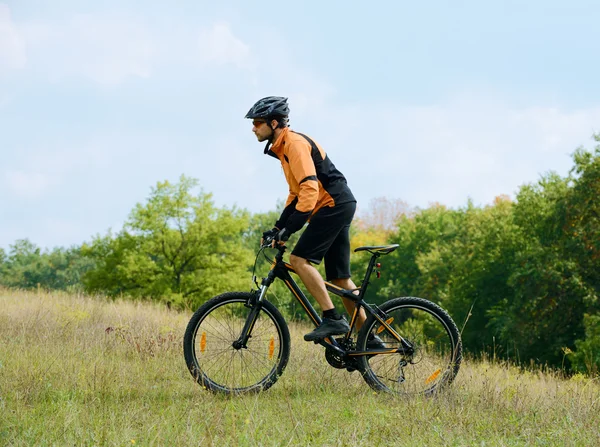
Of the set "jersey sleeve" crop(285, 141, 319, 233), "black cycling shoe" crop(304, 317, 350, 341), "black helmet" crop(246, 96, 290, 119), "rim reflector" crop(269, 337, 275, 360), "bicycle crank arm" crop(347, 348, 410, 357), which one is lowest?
"rim reflector" crop(269, 337, 275, 360)

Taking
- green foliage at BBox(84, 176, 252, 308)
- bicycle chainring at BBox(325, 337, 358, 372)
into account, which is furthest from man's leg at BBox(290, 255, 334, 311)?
green foliage at BBox(84, 176, 252, 308)

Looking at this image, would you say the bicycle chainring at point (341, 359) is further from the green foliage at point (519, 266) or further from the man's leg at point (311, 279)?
the green foliage at point (519, 266)

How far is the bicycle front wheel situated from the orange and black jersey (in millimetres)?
786

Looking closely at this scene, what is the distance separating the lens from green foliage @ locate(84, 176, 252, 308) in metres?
35.7

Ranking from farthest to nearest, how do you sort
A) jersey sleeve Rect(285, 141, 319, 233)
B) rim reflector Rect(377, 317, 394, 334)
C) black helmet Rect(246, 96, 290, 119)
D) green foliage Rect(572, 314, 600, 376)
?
green foliage Rect(572, 314, 600, 376)
rim reflector Rect(377, 317, 394, 334)
black helmet Rect(246, 96, 290, 119)
jersey sleeve Rect(285, 141, 319, 233)

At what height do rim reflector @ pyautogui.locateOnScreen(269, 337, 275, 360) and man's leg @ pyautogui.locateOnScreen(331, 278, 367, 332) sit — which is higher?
man's leg @ pyautogui.locateOnScreen(331, 278, 367, 332)

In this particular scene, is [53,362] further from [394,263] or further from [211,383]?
[394,263]

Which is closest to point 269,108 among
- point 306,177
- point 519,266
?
point 306,177

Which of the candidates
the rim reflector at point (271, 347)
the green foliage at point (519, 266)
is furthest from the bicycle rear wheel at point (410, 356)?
the green foliage at point (519, 266)

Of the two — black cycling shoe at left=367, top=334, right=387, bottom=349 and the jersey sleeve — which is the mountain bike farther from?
the jersey sleeve

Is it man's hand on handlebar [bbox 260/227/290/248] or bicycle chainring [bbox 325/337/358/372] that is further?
bicycle chainring [bbox 325/337/358/372]

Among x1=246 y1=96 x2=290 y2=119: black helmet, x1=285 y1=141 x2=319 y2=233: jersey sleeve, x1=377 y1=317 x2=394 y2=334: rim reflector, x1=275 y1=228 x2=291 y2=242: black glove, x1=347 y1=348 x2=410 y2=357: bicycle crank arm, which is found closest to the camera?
x1=285 y1=141 x2=319 y2=233: jersey sleeve

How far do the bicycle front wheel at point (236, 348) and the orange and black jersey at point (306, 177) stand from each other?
0.79 metres

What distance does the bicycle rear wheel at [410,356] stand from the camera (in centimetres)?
543
